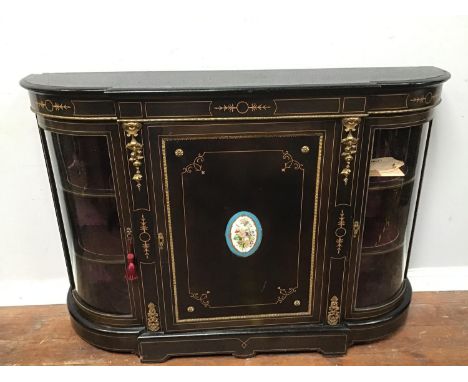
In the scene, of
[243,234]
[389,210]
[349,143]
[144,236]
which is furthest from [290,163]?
[144,236]

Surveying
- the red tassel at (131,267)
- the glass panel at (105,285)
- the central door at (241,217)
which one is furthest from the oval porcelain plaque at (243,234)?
the glass panel at (105,285)

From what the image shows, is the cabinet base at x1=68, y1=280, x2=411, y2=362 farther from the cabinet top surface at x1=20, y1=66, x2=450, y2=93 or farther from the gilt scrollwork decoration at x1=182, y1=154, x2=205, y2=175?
the cabinet top surface at x1=20, y1=66, x2=450, y2=93

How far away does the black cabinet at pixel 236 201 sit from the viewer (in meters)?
1.40

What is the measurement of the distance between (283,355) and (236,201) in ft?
2.49

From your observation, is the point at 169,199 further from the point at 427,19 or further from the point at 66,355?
the point at 427,19

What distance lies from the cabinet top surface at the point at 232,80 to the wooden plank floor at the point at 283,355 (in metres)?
1.14

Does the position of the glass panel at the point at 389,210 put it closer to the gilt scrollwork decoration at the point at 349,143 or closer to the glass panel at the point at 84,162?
the gilt scrollwork decoration at the point at 349,143

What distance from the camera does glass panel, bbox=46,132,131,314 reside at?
5.04ft

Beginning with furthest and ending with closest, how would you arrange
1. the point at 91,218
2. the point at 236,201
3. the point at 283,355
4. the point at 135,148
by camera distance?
1. the point at 283,355
2. the point at 91,218
3. the point at 236,201
4. the point at 135,148

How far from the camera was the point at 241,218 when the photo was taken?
1.56 metres

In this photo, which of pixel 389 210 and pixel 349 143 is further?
pixel 389 210

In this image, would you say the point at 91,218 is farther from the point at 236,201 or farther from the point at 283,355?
the point at 283,355

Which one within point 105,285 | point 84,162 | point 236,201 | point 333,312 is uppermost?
point 84,162

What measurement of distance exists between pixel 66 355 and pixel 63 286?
1.35 ft
